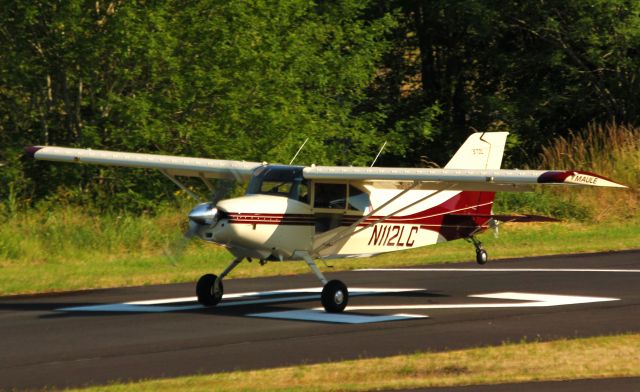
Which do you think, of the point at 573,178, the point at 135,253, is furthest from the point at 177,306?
the point at 135,253

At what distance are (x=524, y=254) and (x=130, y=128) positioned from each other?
8.82 m

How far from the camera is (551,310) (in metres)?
16.2

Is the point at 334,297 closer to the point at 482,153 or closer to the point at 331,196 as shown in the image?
the point at 331,196

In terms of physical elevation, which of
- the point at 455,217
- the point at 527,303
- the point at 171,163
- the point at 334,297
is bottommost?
the point at 527,303

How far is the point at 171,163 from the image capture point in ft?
59.7

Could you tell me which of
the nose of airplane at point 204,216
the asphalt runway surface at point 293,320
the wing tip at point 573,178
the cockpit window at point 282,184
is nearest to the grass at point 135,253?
the asphalt runway surface at point 293,320

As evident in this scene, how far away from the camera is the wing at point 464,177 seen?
47.8 ft

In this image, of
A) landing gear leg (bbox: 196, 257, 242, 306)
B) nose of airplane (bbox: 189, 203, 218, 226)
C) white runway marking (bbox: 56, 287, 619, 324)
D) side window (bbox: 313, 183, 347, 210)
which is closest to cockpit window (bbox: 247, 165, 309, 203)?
side window (bbox: 313, 183, 347, 210)

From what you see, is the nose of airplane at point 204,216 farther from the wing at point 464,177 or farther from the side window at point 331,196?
the side window at point 331,196

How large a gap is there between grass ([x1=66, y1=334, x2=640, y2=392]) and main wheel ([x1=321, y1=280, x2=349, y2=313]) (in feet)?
12.1

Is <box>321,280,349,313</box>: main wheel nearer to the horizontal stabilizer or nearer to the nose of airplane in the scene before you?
the nose of airplane

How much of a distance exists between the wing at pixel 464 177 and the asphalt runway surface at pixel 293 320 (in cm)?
→ 169

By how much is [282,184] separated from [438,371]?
18.5 ft

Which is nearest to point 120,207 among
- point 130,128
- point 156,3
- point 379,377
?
point 130,128
